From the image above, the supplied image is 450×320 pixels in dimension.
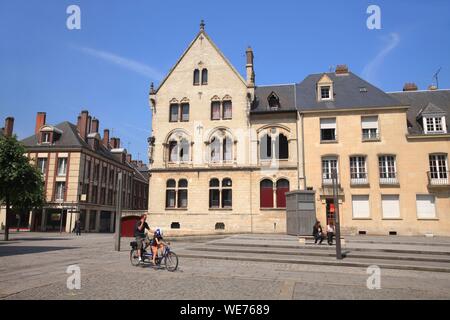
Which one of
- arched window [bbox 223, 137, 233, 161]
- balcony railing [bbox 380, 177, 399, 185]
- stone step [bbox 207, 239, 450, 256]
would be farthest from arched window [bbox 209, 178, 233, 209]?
balcony railing [bbox 380, 177, 399, 185]

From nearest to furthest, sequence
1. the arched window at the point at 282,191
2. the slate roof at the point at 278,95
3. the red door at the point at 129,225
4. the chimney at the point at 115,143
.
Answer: the arched window at the point at 282,191
the slate roof at the point at 278,95
the red door at the point at 129,225
the chimney at the point at 115,143

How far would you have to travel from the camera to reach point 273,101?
103 ft

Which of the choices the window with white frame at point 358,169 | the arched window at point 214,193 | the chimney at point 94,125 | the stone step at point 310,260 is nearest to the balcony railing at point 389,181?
the window with white frame at point 358,169

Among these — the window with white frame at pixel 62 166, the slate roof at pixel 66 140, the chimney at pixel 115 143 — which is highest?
the chimney at pixel 115 143

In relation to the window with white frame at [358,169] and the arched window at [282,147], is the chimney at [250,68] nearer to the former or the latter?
the arched window at [282,147]

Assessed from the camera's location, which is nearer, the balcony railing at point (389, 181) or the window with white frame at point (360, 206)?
the balcony railing at point (389, 181)

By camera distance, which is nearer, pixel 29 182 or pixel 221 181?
pixel 29 182

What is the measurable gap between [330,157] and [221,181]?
31.9ft

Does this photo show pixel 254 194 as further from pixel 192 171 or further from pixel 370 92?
pixel 370 92

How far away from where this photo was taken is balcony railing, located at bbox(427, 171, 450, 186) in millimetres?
26237

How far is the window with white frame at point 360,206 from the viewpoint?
27.1m

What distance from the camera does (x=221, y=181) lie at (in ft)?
98.8

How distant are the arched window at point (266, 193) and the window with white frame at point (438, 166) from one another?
1296 centimetres
